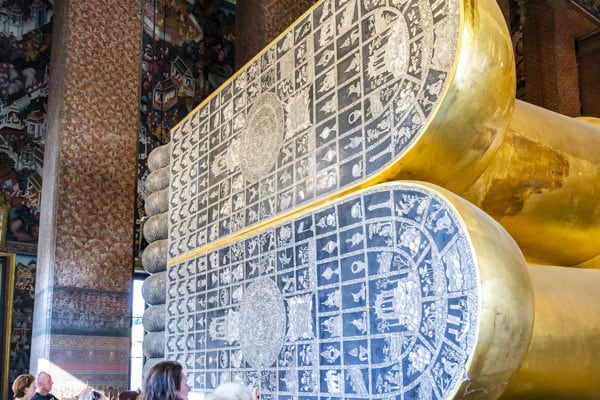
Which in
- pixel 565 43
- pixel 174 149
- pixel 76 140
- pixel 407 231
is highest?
pixel 565 43

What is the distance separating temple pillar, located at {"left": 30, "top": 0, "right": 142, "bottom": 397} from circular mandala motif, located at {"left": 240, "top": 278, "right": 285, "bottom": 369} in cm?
296

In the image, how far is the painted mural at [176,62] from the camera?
39.7 ft

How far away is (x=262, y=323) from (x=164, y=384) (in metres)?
1.74

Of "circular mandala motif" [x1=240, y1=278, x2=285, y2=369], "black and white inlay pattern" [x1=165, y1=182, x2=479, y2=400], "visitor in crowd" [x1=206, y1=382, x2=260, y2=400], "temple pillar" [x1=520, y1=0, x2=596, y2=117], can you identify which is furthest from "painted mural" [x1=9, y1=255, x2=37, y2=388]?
"visitor in crowd" [x1=206, y1=382, x2=260, y2=400]

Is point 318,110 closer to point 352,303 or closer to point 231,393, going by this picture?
point 352,303

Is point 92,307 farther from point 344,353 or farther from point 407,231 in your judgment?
point 407,231

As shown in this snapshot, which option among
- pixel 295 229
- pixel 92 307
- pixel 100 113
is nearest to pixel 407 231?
pixel 295 229

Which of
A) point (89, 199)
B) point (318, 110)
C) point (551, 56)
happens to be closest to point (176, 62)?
point (89, 199)

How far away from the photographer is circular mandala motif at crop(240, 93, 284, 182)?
402cm

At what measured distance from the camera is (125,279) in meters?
7.14

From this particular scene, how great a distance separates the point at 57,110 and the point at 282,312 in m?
4.72

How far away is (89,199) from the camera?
7.17 meters

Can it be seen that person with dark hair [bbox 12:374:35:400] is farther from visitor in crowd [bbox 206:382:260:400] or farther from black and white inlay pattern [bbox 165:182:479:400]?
visitor in crowd [bbox 206:382:260:400]

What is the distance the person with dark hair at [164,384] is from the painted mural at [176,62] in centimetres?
992
